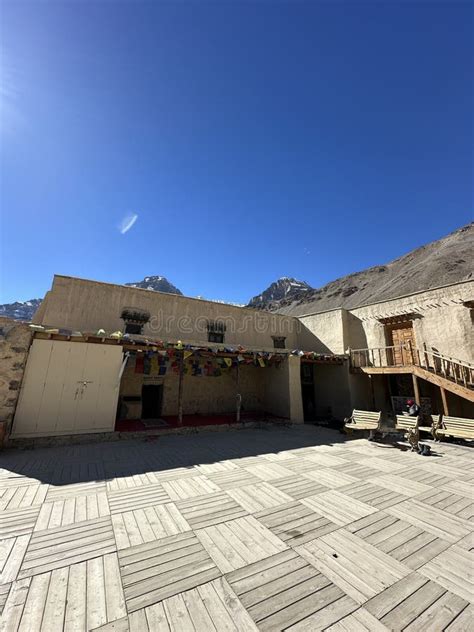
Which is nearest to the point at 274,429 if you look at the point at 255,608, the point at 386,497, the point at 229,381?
the point at 229,381

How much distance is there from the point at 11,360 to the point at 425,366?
14388mm

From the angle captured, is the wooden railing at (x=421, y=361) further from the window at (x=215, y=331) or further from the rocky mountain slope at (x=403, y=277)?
the rocky mountain slope at (x=403, y=277)

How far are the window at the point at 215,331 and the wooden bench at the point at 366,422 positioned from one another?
7084 mm

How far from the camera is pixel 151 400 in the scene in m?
12.3

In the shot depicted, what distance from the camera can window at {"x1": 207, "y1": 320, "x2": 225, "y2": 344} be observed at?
13.9 m

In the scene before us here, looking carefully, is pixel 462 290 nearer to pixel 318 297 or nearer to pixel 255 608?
pixel 255 608

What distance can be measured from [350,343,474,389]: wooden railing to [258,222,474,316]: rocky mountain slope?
26629 millimetres

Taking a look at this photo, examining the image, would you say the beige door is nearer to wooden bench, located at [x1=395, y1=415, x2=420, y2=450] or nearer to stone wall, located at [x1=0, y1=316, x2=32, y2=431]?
stone wall, located at [x1=0, y1=316, x2=32, y2=431]

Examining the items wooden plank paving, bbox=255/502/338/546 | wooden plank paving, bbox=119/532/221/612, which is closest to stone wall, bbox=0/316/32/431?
wooden plank paving, bbox=119/532/221/612

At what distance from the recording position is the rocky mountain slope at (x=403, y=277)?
4425cm

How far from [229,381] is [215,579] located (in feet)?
37.0

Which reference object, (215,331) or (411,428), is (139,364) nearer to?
(215,331)

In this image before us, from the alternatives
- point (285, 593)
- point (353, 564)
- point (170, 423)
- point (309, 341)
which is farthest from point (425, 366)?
point (285, 593)

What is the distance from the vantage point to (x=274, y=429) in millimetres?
10523
